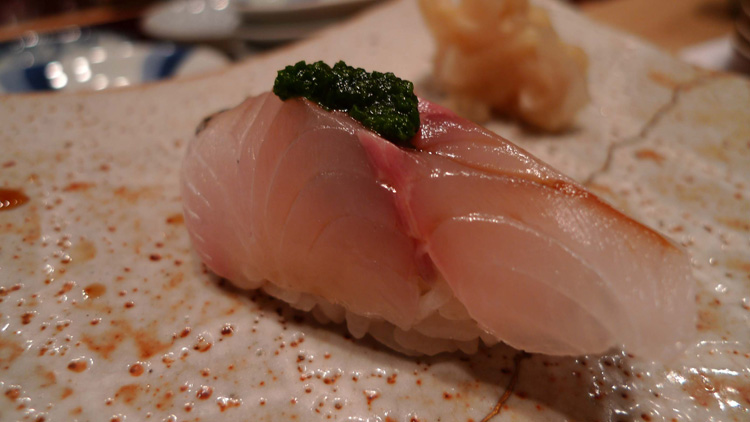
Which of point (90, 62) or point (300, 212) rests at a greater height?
point (90, 62)

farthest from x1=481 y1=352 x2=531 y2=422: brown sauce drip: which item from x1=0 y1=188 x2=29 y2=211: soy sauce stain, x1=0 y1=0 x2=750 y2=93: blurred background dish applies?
x1=0 y1=0 x2=750 y2=93: blurred background dish

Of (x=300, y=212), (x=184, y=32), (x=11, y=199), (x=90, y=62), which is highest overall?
(x=184, y=32)

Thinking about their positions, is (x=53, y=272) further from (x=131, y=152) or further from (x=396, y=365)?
(x=396, y=365)

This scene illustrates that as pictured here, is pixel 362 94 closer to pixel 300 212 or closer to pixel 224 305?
pixel 300 212

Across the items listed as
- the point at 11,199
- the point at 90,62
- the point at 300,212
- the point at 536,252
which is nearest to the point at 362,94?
the point at 300,212

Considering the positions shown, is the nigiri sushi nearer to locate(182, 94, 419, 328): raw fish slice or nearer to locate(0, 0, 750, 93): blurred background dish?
locate(182, 94, 419, 328): raw fish slice

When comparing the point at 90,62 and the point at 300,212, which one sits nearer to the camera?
the point at 300,212
